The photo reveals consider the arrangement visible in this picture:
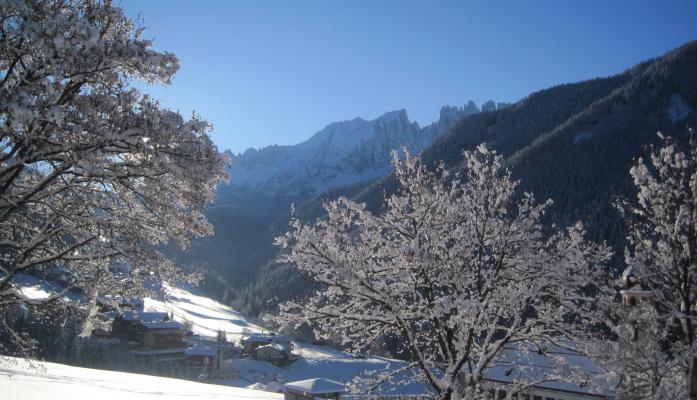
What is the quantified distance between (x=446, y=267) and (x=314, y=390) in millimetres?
11142

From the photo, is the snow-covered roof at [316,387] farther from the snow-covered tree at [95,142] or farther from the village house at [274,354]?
the village house at [274,354]

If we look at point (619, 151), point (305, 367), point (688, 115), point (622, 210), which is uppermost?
point (688, 115)

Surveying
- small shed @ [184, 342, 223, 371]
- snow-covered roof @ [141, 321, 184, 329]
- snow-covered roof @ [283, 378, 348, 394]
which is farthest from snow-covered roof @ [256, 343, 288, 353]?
snow-covered roof @ [283, 378, 348, 394]

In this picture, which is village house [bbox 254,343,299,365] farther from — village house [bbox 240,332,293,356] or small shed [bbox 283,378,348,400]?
small shed [bbox 283,378,348,400]

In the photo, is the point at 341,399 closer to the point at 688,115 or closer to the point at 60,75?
the point at 60,75

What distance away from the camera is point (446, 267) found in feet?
26.1

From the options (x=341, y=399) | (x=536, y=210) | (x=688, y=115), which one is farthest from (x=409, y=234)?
(x=688, y=115)

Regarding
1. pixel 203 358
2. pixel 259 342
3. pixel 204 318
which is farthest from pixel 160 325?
pixel 204 318

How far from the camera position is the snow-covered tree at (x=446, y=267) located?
7648 mm

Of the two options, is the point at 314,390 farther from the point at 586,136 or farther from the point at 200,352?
the point at 586,136

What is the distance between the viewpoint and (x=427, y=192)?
8727mm

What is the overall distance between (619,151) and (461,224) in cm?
10286

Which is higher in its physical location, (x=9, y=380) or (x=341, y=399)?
(x=9, y=380)

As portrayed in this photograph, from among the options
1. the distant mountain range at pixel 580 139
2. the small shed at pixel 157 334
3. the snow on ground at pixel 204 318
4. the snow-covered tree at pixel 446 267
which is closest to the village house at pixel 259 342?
the distant mountain range at pixel 580 139
